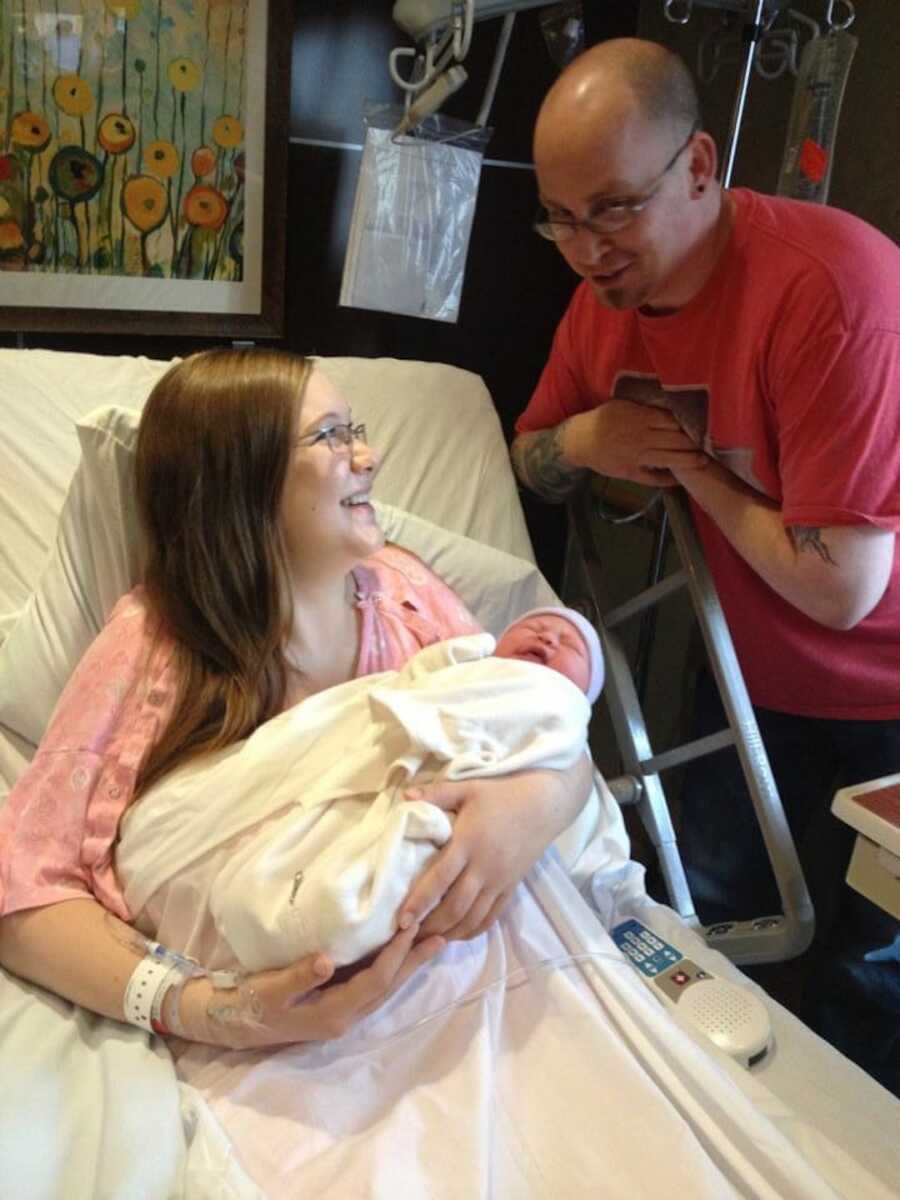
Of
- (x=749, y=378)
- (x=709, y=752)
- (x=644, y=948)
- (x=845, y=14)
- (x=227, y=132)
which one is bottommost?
(x=644, y=948)

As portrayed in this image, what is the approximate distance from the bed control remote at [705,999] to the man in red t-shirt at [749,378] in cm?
45

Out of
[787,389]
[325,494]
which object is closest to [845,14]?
[787,389]

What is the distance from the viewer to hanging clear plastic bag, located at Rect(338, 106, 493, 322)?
5.98ft

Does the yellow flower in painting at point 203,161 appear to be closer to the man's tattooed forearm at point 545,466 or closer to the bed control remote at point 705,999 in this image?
the man's tattooed forearm at point 545,466

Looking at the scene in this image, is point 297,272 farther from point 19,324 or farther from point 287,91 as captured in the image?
point 19,324

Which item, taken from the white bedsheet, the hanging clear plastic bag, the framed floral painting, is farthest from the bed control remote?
the framed floral painting

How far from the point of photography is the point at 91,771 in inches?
43.8

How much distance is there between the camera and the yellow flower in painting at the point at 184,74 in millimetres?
1757

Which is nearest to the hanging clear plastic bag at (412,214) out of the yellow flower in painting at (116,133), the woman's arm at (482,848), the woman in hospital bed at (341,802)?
the yellow flower in painting at (116,133)

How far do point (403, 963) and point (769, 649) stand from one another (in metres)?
0.82

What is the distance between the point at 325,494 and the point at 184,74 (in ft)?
3.42

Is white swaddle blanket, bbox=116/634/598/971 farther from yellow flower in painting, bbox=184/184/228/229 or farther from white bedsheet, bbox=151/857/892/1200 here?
yellow flower in painting, bbox=184/184/228/229

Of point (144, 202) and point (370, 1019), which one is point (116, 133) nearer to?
point (144, 202)

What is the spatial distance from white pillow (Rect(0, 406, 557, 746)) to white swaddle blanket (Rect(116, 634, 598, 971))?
1.04 ft
